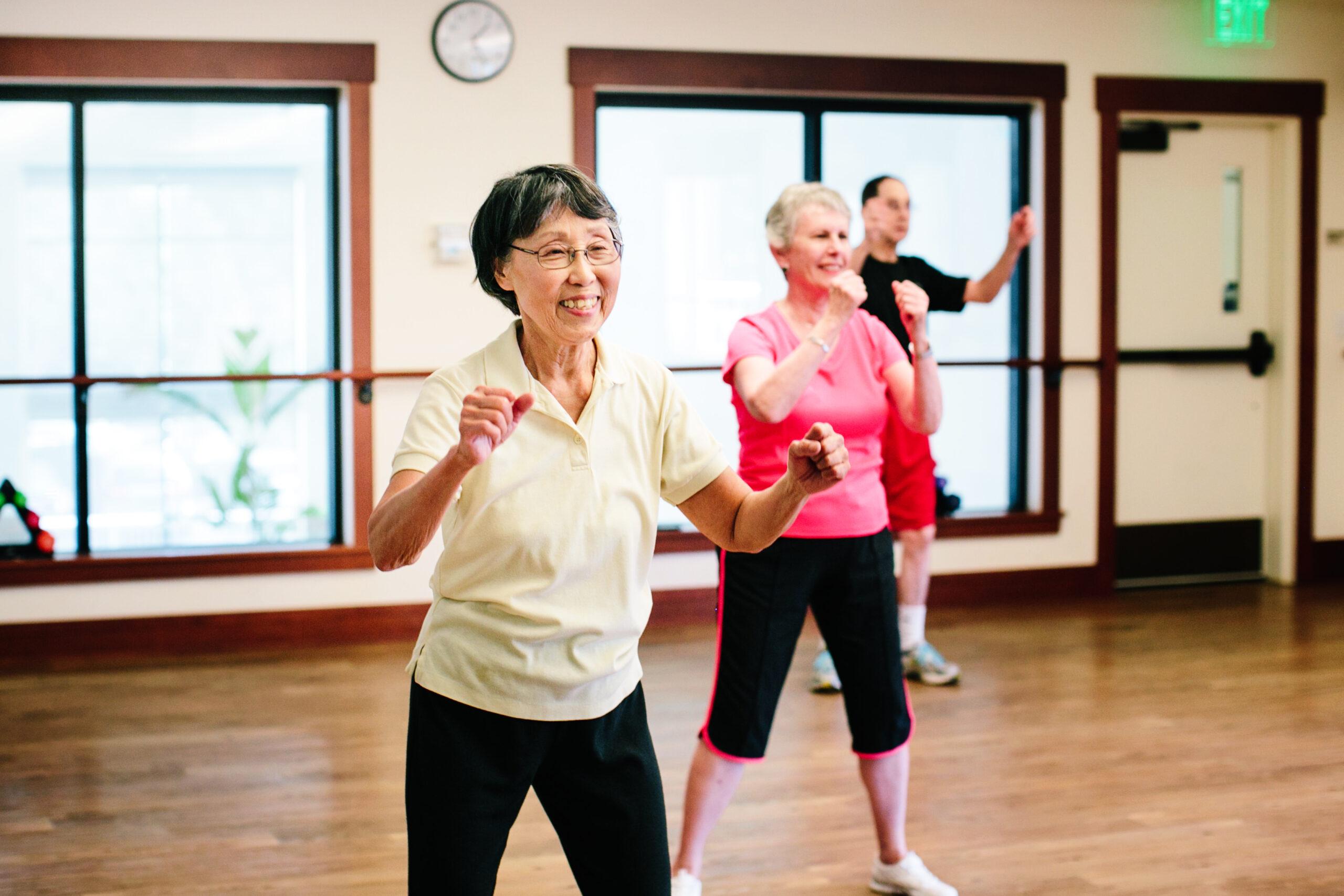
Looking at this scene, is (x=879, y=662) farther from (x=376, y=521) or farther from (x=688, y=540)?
(x=688, y=540)

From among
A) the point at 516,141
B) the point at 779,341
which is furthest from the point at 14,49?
the point at 779,341

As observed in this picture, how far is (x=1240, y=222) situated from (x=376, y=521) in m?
5.62

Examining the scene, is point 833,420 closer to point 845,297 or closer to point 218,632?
point 845,297

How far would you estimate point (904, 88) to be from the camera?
5.58 m

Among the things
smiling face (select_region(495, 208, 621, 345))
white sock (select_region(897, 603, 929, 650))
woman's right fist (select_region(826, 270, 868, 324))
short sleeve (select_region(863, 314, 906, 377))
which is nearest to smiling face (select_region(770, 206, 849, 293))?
short sleeve (select_region(863, 314, 906, 377))

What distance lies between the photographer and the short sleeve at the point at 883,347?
8.77ft

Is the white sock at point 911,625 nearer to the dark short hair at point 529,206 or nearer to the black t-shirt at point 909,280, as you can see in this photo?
the black t-shirt at point 909,280

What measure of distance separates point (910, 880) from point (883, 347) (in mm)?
1093

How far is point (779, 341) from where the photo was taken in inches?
103

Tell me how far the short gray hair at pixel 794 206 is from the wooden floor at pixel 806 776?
1.37 meters

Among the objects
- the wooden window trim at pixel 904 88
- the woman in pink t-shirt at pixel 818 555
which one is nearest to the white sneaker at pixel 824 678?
the wooden window trim at pixel 904 88

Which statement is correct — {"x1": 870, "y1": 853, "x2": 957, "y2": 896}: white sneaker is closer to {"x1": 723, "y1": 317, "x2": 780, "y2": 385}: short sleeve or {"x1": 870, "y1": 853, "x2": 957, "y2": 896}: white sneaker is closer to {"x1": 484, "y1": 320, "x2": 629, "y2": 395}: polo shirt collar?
{"x1": 723, "y1": 317, "x2": 780, "y2": 385}: short sleeve

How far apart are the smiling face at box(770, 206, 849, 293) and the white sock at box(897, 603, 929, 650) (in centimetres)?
199

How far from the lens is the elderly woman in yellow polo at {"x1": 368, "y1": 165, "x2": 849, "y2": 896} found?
1566 millimetres
